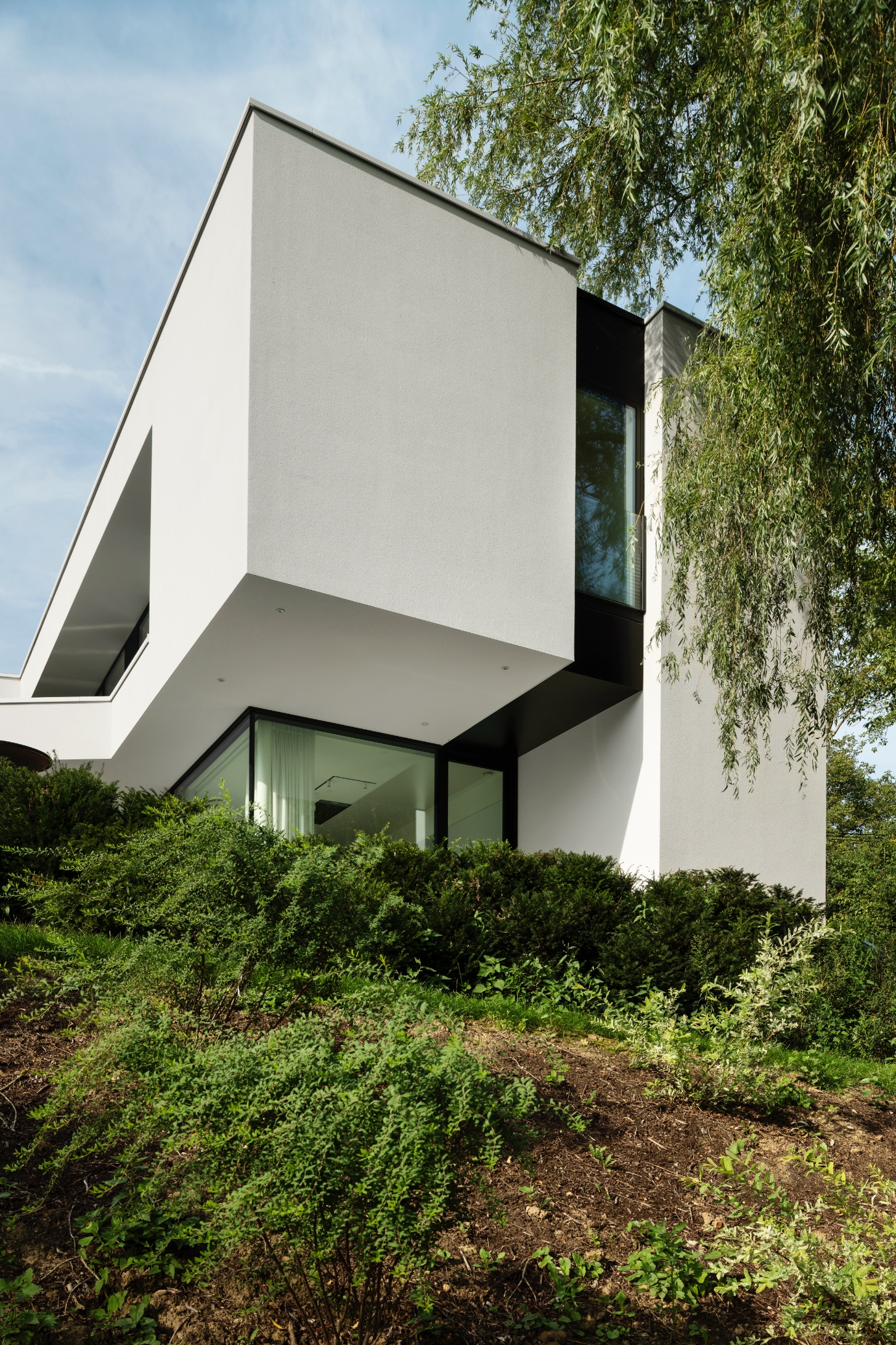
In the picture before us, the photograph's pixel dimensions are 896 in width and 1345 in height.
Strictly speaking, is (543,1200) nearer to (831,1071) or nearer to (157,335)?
(831,1071)

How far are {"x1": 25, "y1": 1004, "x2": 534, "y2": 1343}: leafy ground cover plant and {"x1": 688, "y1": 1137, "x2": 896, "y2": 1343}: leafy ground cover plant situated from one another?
96 cm

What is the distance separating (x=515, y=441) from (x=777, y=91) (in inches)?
166

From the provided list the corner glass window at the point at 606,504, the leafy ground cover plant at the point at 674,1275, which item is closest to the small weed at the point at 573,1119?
the leafy ground cover plant at the point at 674,1275

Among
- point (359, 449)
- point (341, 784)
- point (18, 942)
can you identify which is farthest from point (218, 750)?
point (18, 942)

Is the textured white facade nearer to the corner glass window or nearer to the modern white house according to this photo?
the modern white house

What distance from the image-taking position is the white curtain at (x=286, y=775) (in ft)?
35.4

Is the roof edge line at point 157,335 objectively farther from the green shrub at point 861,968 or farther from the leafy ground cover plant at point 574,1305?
the leafy ground cover plant at point 574,1305

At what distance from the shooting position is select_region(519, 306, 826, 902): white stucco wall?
10422 millimetres

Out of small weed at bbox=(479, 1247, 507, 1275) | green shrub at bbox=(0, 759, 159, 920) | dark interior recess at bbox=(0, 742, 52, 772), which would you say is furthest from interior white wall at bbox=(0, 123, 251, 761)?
small weed at bbox=(479, 1247, 507, 1275)

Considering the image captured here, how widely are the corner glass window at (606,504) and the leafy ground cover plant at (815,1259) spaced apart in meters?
6.94

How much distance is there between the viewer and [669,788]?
10.4 m

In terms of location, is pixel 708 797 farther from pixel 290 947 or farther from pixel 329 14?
pixel 329 14

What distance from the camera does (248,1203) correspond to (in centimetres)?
262

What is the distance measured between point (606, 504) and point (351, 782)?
14.3 ft
